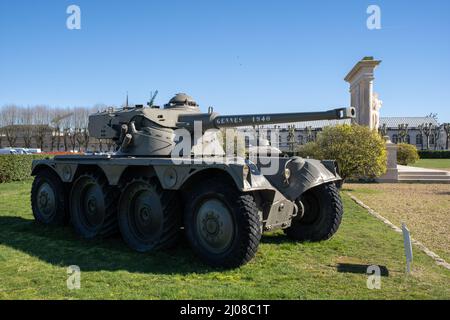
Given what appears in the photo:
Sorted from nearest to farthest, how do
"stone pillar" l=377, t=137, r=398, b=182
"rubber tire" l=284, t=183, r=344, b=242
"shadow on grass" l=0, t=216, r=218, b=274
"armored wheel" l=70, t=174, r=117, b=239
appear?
"shadow on grass" l=0, t=216, r=218, b=274 < "rubber tire" l=284, t=183, r=344, b=242 < "armored wheel" l=70, t=174, r=117, b=239 < "stone pillar" l=377, t=137, r=398, b=182

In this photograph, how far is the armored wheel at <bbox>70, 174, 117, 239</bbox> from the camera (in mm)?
7953

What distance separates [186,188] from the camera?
22.6ft

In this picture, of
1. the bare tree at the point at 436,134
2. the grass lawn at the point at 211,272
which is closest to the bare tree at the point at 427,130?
the bare tree at the point at 436,134

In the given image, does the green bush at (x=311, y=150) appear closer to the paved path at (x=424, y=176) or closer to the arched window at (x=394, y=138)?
the paved path at (x=424, y=176)

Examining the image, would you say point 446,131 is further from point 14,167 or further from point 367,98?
point 14,167

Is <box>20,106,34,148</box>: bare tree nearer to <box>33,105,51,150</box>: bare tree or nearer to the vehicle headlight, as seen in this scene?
<box>33,105,51,150</box>: bare tree

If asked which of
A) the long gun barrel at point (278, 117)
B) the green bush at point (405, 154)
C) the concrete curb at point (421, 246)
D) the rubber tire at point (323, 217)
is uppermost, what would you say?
the long gun barrel at point (278, 117)

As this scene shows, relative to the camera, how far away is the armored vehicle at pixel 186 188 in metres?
6.08

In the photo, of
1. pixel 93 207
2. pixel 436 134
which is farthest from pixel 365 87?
pixel 436 134

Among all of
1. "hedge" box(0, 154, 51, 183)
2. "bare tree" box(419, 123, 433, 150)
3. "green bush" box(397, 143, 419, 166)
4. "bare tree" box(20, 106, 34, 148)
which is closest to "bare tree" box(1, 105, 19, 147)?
"bare tree" box(20, 106, 34, 148)

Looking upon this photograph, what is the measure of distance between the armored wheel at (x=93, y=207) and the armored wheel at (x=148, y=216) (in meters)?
0.42

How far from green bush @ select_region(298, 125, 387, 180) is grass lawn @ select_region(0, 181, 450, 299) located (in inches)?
392
